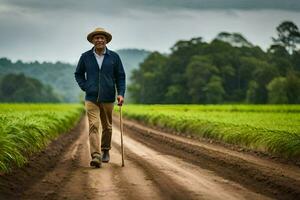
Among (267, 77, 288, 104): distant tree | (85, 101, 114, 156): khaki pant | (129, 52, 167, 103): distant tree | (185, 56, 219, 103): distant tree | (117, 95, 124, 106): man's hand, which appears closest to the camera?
(85, 101, 114, 156): khaki pant

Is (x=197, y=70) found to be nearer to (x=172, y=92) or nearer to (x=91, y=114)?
(x=172, y=92)

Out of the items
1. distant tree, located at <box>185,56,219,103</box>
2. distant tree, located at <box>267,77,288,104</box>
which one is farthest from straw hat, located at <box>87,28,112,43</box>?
distant tree, located at <box>185,56,219,103</box>

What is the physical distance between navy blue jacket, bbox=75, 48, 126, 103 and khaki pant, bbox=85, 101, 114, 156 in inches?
6.8

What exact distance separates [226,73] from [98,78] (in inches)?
3552

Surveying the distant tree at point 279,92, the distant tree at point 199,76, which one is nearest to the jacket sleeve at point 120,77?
the distant tree at point 279,92

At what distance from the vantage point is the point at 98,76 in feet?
35.5

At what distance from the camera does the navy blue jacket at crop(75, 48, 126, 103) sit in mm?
10766

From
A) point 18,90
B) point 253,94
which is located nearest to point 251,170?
point 253,94

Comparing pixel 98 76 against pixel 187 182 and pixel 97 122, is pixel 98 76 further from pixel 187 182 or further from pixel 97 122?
pixel 187 182

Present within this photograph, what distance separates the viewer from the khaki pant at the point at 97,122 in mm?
10541

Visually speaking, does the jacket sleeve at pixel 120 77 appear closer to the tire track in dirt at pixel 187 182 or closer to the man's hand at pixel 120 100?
the man's hand at pixel 120 100

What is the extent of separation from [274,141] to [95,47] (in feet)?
16.8

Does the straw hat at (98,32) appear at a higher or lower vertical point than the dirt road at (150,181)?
higher

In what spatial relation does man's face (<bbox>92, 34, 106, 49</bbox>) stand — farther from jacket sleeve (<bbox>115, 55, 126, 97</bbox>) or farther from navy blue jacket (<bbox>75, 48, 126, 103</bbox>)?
jacket sleeve (<bbox>115, 55, 126, 97</bbox>)
